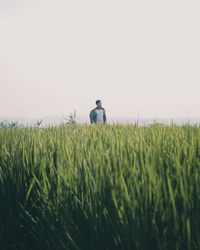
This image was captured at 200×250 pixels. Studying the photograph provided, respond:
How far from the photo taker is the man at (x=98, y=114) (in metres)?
8.90

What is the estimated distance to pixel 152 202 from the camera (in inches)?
38.0

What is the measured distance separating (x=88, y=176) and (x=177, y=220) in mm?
446

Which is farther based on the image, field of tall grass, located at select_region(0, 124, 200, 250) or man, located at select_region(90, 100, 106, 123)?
man, located at select_region(90, 100, 106, 123)

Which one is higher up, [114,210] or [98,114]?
[98,114]

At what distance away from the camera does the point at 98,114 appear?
8.97 meters

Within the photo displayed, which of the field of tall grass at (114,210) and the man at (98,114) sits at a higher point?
the man at (98,114)

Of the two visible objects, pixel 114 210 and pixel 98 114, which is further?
pixel 98 114

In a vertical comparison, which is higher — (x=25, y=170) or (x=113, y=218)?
(x=25, y=170)

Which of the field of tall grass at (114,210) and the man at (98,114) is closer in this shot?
the field of tall grass at (114,210)

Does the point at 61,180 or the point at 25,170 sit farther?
the point at 25,170

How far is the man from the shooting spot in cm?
890

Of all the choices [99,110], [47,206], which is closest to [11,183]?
[47,206]

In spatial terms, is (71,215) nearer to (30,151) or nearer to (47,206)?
(47,206)

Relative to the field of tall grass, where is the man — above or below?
above
